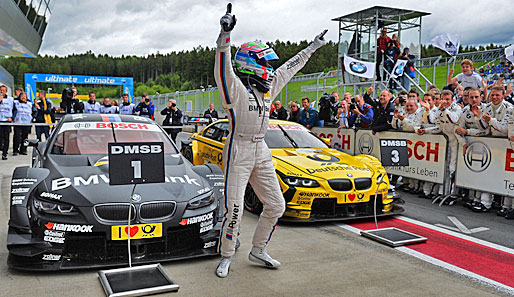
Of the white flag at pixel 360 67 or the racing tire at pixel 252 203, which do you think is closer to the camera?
the racing tire at pixel 252 203

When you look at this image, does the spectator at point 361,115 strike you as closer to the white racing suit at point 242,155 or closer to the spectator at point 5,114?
the white racing suit at point 242,155

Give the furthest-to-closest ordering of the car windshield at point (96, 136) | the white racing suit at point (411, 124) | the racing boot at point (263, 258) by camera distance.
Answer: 1. the white racing suit at point (411, 124)
2. the car windshield at point (96, 136)
3. the racing boot at point (263, 258)

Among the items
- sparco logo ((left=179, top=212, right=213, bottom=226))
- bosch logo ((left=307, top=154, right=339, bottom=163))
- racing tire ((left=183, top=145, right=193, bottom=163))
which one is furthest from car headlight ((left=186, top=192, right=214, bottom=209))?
racing tire ((left=183, top=145, right=193, bottom=163))

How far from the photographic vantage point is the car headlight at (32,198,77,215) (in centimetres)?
376

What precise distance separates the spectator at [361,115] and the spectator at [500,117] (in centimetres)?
316

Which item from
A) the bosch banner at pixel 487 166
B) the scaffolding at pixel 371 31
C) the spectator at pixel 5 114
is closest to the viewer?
the bosch banner at pixel 487 166

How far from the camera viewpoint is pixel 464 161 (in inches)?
285

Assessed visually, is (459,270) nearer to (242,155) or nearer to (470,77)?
(242,155)

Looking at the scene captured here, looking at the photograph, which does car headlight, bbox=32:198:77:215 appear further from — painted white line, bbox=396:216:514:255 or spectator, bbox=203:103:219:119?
spectator, bbox=203:103:219:119

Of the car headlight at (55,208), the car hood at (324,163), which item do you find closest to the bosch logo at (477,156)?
the car hood at (324,163)

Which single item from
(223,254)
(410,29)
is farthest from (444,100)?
(410,29)

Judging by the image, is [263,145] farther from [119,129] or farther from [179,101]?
[179,101]

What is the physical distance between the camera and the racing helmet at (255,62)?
151 inches

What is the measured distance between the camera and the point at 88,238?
12.3 feet
